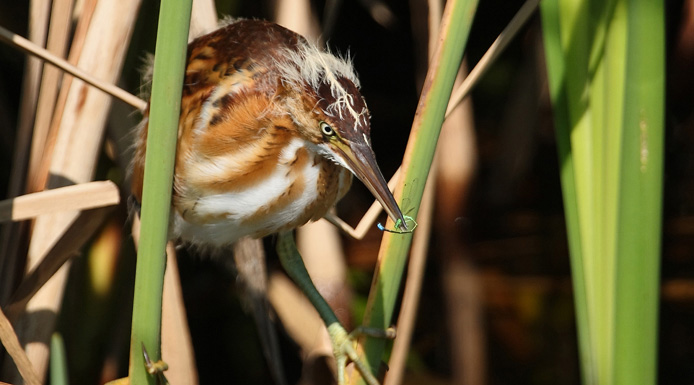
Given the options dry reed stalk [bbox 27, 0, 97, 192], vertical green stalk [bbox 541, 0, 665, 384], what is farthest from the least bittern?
vertical green stalk [bbox 541, 0, 665, 384]

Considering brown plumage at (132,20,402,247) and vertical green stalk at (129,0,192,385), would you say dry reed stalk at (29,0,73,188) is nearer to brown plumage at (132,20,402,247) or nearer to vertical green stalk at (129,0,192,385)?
brown plumage at (132,20,402,247)

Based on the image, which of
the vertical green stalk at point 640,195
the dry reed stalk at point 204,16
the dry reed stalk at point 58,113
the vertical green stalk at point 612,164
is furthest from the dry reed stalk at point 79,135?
the vertical green stalk at point 640,195

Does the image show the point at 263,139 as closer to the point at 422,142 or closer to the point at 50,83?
the point at 422,142

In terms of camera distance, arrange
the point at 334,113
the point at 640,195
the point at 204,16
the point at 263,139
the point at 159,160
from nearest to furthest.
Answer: the point at 159,160 → the point at 640,195 → the point at 334,113 → the point at 263,139 → the point at 204,16

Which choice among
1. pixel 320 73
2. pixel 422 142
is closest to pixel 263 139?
pixel 320 73

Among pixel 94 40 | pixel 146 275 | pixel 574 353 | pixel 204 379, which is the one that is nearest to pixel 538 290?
pixel 574 353

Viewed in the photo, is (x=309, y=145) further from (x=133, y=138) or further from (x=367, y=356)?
(x=133, y=138)

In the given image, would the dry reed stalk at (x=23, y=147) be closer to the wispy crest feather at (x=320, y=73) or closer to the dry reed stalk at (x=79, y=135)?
the dry reed stalk at (x=79, y=135)
